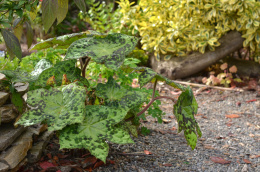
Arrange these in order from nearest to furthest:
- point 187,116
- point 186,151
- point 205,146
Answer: point 187,116 → point 186,151 → point 205,146

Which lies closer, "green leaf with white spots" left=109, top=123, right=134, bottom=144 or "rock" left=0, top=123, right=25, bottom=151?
"green leaf with white spots" left=109, top=123, right=134, bottom=144

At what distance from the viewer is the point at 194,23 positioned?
403 cm

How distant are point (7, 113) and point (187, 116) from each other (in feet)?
3.46

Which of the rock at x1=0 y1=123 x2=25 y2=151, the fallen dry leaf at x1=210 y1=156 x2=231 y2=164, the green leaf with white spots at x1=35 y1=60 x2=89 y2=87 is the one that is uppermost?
the green leaf with white spots at x1=35 y1=60 x2=89 y2=87

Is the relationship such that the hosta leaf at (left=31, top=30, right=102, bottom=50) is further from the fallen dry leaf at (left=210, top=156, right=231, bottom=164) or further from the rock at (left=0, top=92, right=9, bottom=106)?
the fallen dry leaf at (left=210, top=156, right=231, bottom=164)

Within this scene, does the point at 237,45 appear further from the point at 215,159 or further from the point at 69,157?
the point at 69,157

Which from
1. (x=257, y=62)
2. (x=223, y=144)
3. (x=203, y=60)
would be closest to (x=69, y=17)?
(x=203, y=60)

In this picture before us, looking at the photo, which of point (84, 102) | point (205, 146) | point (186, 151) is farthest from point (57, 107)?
point (205, 146)

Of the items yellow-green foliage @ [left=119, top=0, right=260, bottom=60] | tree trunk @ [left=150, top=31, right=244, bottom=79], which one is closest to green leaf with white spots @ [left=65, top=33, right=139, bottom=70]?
yellow-green foliage @ [left=119, top=0, right=260, bottom=60]

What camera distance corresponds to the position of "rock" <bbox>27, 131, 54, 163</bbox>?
1.58 metres

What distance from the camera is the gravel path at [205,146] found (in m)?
1.81

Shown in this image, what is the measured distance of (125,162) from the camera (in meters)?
1.75

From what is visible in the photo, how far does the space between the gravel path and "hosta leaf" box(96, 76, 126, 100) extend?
45 centimetres

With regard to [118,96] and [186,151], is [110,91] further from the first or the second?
[186,151]
